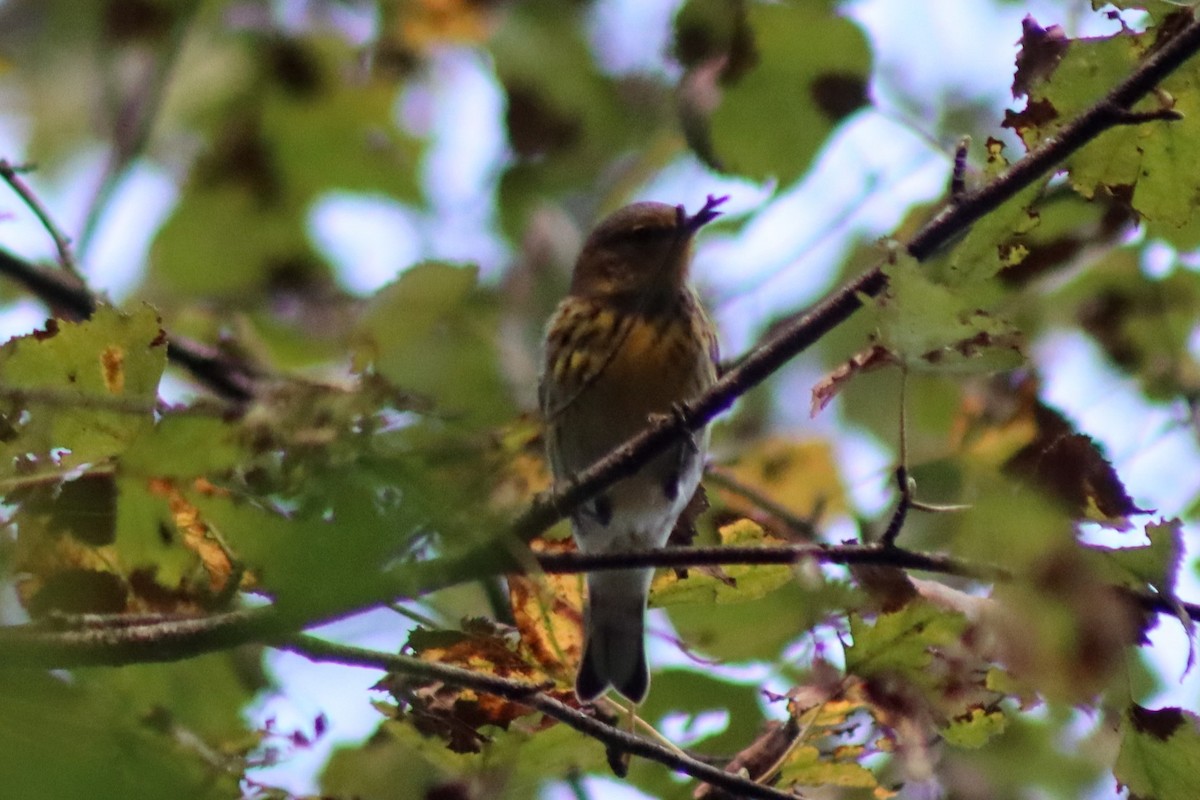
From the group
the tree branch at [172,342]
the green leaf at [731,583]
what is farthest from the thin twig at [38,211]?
the green leaf at [731,583]

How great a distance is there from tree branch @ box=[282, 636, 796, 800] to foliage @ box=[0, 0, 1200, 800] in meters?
0.02

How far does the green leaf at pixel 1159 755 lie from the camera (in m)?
1.89

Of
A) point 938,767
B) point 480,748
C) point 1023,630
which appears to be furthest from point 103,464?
point 938,767

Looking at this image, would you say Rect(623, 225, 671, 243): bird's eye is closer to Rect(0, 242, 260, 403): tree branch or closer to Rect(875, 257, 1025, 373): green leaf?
Rect(0, 242, 260, 403): tree branch

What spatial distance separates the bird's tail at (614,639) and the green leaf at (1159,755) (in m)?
1.88

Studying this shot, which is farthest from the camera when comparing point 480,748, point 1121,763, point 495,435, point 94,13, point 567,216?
point 567,216

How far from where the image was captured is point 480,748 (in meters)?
2.22

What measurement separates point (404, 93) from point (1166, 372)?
11.8ft

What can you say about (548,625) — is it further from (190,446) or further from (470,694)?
(190,446)

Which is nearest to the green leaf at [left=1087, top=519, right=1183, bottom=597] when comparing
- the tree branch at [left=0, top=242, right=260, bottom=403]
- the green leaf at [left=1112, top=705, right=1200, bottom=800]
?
the green leaf at [left=1112, top=705, right=1200, bottom=800]

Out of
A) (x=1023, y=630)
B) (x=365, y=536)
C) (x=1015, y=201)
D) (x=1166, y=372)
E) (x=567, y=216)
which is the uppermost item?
(x=567, y=216)

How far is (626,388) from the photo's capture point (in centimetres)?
391

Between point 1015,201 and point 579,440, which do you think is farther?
point 579,440

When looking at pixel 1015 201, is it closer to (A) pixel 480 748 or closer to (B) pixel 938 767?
(A) pixel 480 748
